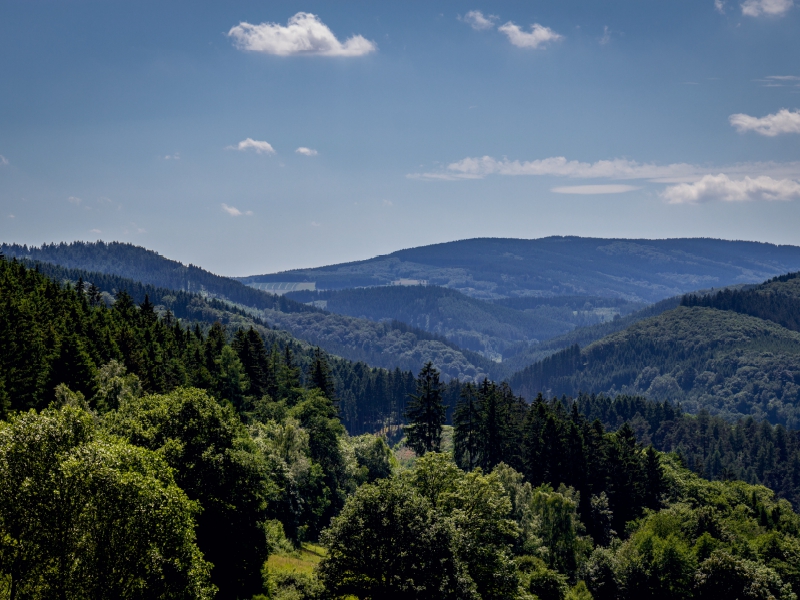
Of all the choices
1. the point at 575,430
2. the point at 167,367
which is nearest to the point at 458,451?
the point at 575,430

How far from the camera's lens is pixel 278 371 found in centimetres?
11162

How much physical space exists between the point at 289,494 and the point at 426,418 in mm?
33478

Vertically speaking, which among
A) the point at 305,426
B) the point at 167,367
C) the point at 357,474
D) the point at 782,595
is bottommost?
the point at 782,595

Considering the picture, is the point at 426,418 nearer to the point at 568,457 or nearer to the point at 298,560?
the point at 568,457

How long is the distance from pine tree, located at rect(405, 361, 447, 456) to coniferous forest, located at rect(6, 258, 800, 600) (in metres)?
0.33

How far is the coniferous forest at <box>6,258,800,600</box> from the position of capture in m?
32.5

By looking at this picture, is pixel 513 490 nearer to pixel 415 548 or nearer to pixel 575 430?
pixel 575 430

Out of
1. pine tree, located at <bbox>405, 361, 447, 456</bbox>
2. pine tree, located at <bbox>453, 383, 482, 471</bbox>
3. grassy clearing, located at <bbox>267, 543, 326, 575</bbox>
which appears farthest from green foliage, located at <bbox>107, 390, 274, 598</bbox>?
pine tree, located at <bbox>453, 383, 482, 471</bbox>

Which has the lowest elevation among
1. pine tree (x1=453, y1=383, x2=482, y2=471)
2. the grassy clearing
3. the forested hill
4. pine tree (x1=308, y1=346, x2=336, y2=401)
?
the grassy clearing

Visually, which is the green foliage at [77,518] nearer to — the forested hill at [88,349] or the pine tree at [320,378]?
the forested hill at [88,349]

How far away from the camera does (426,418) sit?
101 m

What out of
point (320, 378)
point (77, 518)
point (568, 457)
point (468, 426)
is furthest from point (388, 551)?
point (320, 378)

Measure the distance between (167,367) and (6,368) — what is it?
1117 inches

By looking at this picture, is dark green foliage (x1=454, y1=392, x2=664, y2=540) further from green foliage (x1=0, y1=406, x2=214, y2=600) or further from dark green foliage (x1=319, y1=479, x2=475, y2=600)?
green foliage (x1=0, y1=406, x2=214, y2=600)
